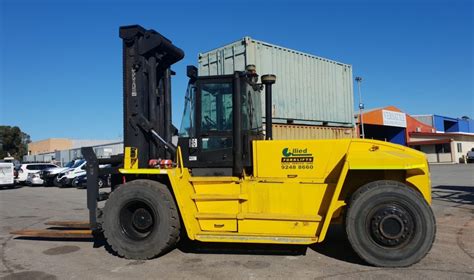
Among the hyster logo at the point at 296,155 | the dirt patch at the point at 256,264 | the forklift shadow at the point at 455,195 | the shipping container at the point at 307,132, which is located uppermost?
the shipping container at the point at 307,132

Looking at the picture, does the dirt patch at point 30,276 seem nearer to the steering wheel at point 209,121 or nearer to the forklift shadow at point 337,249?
the steering wheel at point 209,121

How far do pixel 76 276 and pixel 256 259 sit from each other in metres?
2.50

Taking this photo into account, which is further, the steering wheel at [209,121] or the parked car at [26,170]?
the parked car at [26,170]

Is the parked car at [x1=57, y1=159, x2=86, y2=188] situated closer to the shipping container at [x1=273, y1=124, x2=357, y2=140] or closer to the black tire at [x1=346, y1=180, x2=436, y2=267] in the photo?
the shipping container at [x1=273, y1=124, x2=357, y2=140]

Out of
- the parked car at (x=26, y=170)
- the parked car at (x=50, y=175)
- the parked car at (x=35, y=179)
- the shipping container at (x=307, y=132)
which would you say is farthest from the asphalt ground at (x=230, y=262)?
the parked car at (x=26, y=170)

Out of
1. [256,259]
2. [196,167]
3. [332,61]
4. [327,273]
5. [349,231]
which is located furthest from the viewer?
[332,61]

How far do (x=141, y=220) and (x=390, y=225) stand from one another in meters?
3.66

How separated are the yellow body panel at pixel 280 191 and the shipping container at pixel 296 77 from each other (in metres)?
6.01

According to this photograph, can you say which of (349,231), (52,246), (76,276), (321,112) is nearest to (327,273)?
(349,231)

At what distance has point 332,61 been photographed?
15297 millimetres

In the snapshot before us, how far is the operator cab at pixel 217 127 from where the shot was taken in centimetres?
629

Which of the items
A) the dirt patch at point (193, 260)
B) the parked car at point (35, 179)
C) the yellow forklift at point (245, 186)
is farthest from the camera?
the parked car at point (35, 179)

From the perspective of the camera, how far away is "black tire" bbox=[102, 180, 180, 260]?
20.0 feet

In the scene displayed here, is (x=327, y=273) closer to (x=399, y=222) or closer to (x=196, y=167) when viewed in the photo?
(x=399, y=222)
